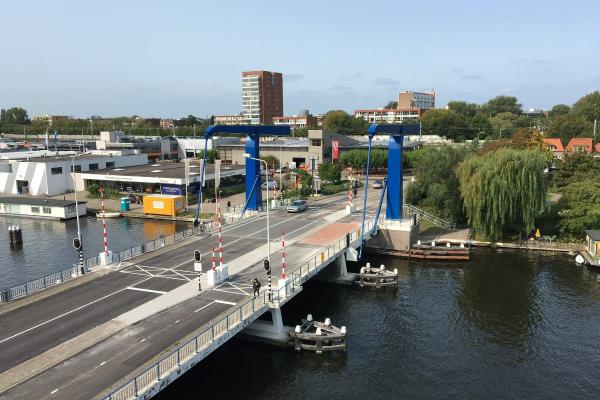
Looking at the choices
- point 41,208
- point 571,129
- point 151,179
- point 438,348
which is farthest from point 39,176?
point 571,129

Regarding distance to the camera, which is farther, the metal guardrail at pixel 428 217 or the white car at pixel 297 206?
the white car at pixel 297 206

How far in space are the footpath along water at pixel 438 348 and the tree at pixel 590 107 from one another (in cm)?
13602

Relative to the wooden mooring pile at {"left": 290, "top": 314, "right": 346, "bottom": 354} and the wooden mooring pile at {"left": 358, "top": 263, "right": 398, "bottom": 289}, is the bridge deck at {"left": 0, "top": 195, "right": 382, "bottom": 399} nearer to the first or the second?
the wooden mooring pile at {"left": 290, "top": 314, "right": 346, "bottom": 354}

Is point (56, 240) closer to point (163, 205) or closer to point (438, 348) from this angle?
point (163, 205)

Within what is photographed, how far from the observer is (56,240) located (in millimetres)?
51781

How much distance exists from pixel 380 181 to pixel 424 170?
77.1ft

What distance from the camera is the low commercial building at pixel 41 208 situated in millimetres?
62031

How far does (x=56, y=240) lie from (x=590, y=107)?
160914mm

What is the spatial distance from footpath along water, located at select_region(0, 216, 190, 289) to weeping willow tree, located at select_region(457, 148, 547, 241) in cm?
3345

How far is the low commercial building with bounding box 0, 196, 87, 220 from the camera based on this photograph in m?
62.0

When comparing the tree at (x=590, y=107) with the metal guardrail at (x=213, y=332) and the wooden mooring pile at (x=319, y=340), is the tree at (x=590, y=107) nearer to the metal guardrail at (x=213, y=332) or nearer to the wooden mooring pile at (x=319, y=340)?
the metal guardrail at (x=213, y=332)

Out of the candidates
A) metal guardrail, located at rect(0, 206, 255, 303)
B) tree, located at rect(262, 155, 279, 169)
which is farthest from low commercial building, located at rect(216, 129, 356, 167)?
metal guardrail, located at rect(0, 206, 255, 303)

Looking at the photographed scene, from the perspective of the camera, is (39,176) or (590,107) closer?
(39,176)

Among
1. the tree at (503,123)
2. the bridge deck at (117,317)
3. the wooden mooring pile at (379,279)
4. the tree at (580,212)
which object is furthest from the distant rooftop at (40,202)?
the tree at (503,123)
